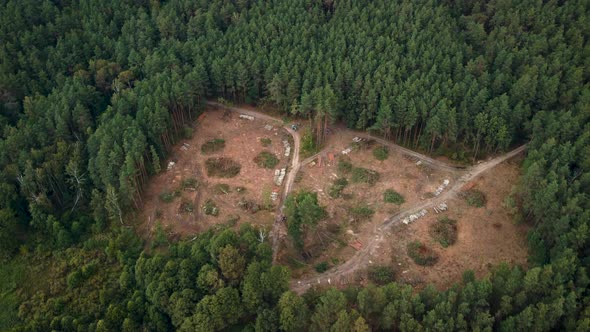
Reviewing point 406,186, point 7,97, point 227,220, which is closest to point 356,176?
point 406,186

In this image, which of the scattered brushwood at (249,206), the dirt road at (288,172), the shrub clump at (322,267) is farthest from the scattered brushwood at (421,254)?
the scattered brushwood at (249,206)

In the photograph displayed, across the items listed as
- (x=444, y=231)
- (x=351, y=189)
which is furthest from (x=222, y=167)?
(x=444, y=231)

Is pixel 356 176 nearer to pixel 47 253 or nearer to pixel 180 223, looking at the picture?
pixel 180 223

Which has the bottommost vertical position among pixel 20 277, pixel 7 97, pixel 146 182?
pixel 20 277

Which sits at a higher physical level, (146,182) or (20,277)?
(146,182)

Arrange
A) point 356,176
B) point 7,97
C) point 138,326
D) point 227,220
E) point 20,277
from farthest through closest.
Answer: point 7,97 → point 356,176 → point 227,220 → point 20,277 → point 138,326

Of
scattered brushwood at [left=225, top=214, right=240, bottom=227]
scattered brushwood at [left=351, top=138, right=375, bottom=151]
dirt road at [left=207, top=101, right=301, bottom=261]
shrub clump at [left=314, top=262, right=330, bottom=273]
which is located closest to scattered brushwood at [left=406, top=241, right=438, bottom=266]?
shrub clump at [left=314, top=262, right=330, bottom=273]

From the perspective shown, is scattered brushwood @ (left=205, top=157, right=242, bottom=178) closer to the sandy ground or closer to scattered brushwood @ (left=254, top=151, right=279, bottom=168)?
scattered brushwood @ (left=254, top=151, right=279, bottom=168)
